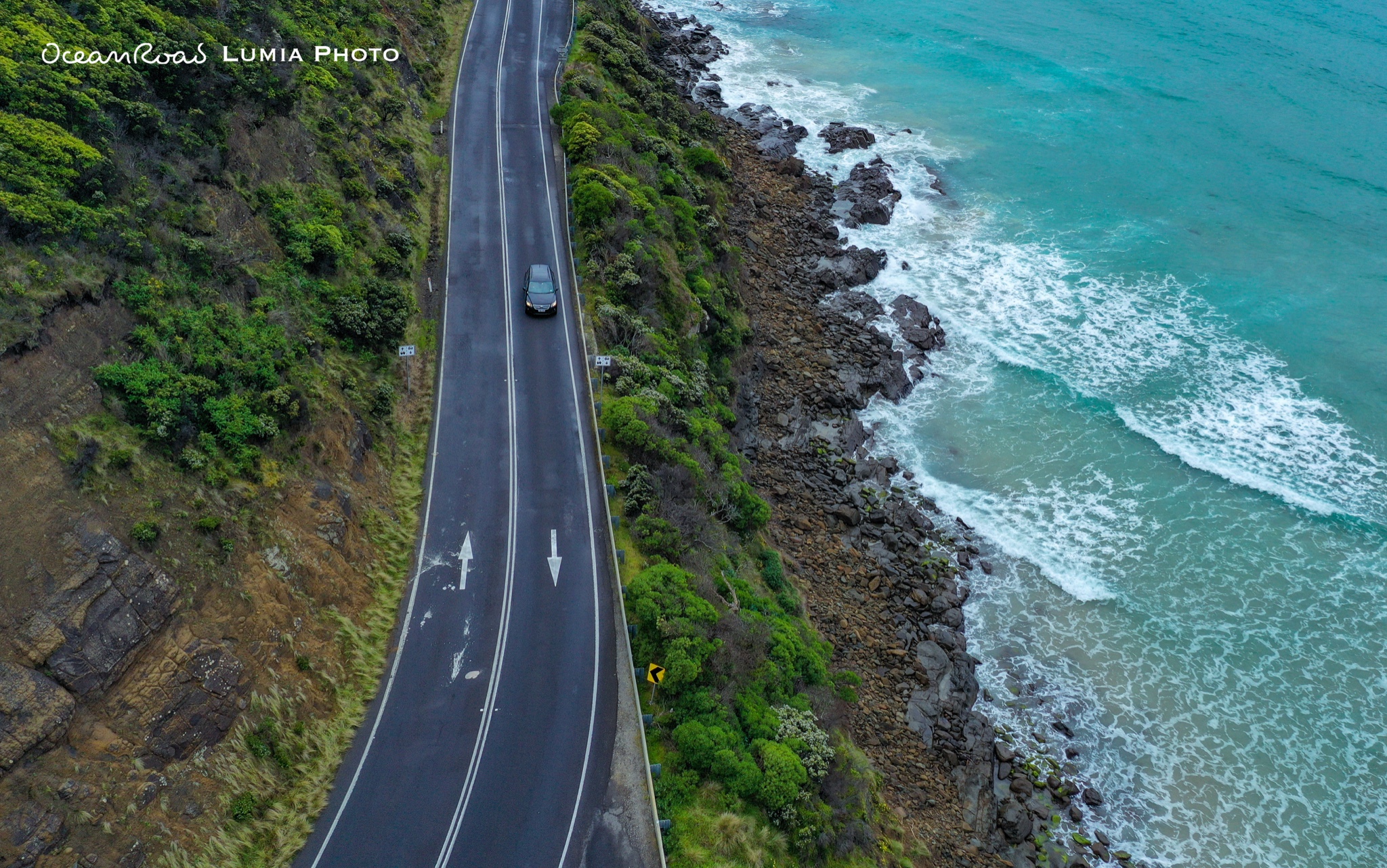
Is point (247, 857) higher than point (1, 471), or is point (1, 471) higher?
point (1, 471)

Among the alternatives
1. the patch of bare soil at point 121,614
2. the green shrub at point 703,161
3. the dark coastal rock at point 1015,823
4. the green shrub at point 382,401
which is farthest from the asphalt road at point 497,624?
the green shrub at point 703,161

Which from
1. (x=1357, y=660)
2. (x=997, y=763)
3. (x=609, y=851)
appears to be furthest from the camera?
(x=1357, y=660)

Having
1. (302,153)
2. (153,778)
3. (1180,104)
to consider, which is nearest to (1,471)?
(153,778)

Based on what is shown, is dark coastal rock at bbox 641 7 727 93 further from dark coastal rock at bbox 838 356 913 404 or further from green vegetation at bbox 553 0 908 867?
dark coastal rock at bbox 838 356 913 404

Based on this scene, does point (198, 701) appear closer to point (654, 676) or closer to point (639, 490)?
point (654, 676)

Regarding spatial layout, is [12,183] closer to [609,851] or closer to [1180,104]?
[609,851]

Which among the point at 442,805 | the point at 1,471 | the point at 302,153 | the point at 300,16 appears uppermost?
the point at 300,16
